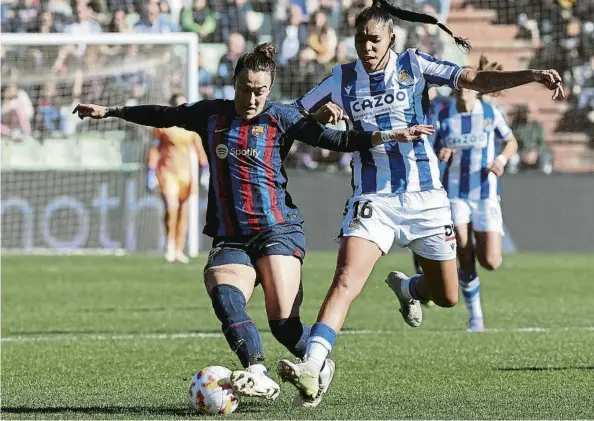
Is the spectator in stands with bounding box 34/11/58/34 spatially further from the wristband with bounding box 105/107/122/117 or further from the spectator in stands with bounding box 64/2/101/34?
the wristband with bounding box 105/107/122/117

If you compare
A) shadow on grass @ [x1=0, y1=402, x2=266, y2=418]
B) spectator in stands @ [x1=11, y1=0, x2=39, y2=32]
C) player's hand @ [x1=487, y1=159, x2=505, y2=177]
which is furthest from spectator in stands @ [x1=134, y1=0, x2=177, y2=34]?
shadow on grass @ [x1=0, y1=402, x2=266, y2=418]

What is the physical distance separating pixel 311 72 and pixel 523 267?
5.64 meters

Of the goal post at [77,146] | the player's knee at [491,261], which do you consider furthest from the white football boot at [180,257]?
the player's knee at [491,261]

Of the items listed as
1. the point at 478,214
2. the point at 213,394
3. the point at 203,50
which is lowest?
the point at 213,394

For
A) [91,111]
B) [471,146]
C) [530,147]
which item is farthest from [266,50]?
[530,147]

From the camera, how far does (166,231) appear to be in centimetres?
2073

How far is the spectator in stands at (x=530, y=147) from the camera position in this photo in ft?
77.8

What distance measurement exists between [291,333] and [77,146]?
15.9m

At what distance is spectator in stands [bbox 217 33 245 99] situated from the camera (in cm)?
2289

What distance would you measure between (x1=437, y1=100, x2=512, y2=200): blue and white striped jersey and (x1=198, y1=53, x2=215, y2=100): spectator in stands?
11.7 m

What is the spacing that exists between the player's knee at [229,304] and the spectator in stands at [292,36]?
16364mm

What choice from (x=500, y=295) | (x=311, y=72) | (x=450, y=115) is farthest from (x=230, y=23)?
(x=450, y=115)

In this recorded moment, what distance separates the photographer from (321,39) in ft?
76.4

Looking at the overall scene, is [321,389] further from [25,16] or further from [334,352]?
[25,16]
